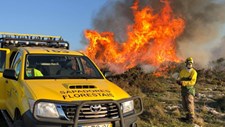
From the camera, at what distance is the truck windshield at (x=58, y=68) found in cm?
633

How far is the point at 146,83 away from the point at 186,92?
729 cm

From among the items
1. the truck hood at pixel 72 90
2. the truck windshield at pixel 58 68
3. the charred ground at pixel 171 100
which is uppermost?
the truck windshield at pixel 58 68

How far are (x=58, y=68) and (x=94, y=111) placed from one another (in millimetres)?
1866

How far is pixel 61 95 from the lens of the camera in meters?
5.17

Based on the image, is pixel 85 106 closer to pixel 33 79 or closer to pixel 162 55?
pixel 33 79

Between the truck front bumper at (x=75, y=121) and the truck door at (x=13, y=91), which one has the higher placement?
the truck door at (x=13, y=91)

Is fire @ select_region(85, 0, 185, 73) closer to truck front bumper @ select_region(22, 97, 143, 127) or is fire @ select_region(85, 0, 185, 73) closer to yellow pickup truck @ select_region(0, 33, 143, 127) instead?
yellow pickup truck @ select_region(0, 33, 143, 127)

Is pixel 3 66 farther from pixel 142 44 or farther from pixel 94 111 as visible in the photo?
pixel 142 44

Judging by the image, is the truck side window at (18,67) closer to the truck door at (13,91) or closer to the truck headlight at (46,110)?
the truck door at (13,91)

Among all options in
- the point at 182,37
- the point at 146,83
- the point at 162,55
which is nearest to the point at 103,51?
the point at 162,55

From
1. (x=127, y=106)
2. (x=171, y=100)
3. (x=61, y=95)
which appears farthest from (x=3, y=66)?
(x=171, y=100)

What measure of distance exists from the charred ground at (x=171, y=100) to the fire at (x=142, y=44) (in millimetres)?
4312

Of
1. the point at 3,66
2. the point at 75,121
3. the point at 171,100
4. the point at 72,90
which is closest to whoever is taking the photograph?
the point at 75,121

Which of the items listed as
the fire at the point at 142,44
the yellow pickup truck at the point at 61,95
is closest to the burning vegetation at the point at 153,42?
the fire at the point at 142,44
